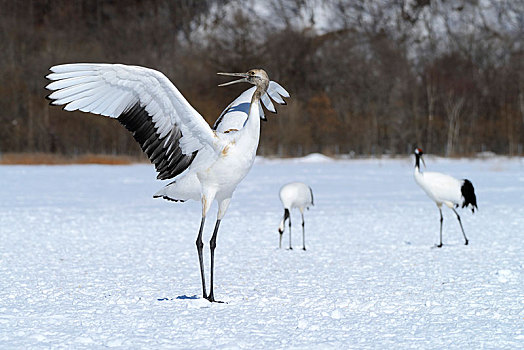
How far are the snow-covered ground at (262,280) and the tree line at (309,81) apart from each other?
95.1 ft

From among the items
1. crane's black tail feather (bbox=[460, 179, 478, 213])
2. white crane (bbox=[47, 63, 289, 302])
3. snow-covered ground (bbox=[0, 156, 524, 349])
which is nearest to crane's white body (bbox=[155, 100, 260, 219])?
white crane (bbox=[47, 63, 289, 302])

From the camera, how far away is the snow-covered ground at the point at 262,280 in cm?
443

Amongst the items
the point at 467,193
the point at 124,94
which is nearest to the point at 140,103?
the point at 124,94

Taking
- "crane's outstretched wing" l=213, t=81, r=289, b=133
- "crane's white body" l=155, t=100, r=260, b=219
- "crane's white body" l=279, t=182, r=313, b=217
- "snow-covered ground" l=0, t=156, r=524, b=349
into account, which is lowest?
"snow-covered ground" l=0, t=156, r=524, b=349

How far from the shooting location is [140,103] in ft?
16.5

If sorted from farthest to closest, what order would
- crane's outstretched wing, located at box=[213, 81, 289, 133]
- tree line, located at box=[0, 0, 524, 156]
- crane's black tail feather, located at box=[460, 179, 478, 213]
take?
tree line, located at box=[0, 0, 524, 156] < crane's black tail feather, located at box=[460, 179, 478, 213] < crane's outstretched wing, located at box=[213, 81, 289, 133]

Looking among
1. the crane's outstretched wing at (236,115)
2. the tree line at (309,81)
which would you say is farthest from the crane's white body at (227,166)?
the tree line at (309,81)

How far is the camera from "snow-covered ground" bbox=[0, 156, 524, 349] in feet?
14.5

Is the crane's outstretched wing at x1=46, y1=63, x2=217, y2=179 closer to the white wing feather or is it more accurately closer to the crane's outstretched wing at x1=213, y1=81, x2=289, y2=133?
the white wing feather

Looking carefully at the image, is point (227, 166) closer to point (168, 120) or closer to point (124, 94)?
point (168, 120)

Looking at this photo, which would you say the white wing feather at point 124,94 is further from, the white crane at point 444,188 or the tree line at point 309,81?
the tree line at point 309,81

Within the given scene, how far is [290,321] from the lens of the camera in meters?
4.78

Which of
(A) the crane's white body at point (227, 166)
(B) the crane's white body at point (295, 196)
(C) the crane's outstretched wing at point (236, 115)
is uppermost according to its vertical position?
(C) the crane's outstretched wing at point (236, 115)

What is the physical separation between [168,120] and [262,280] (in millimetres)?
2145
